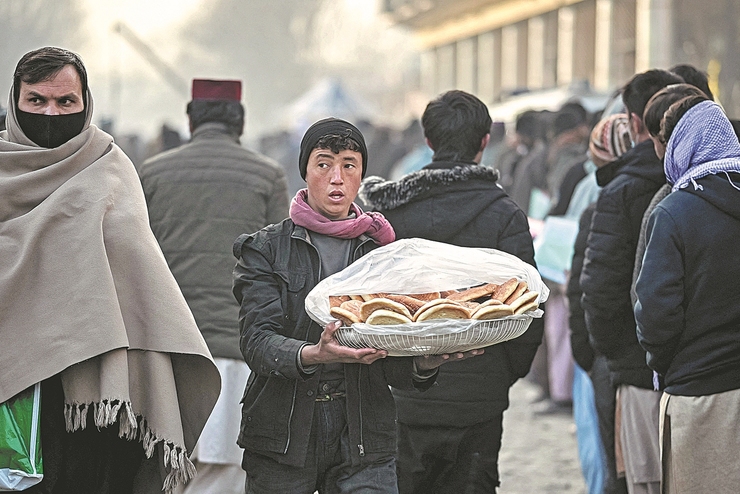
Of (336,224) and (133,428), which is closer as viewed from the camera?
(133,428)

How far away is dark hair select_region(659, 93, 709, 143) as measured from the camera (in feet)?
14.3

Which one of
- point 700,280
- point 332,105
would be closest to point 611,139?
point 700,280

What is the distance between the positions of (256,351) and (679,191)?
1570mm

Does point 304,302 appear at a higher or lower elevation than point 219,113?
lower

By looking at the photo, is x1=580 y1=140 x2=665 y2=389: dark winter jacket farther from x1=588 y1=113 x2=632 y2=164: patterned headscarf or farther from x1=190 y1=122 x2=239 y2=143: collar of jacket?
x1=190 y1=122 x2=239 y2=143: collar of jacket

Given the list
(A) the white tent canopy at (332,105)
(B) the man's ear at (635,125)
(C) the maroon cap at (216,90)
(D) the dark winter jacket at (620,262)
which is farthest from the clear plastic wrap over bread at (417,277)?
(A) the white tent canopy at (332,105)

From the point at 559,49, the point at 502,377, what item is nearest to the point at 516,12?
the point at 559,49

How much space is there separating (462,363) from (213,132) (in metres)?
1.88

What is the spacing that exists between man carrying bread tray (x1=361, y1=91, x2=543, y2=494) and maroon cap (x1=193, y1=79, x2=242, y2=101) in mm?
1413

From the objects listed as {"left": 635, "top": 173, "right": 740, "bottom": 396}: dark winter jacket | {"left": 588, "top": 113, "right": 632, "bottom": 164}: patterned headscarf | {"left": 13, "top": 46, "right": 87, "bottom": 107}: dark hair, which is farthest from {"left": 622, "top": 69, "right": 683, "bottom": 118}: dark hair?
{"left": 13, "top": 46, "right": 87, "bottom": 107}: dark hair

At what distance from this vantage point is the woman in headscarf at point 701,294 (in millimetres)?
4145

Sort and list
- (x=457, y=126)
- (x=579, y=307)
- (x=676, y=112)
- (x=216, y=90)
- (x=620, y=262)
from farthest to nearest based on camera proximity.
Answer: (x=216, y=90) → (x=579, y=307) → (x=620, y=262) → (x=457, y=126) → (x=676, y=112)

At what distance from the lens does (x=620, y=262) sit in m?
4.86

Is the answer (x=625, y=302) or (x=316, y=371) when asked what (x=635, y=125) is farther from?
(x=316, y=371)
